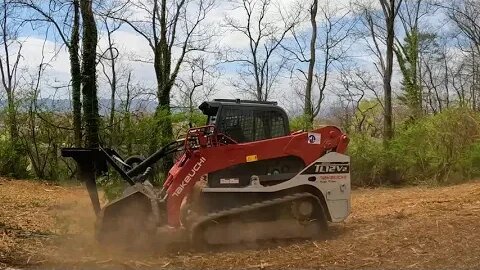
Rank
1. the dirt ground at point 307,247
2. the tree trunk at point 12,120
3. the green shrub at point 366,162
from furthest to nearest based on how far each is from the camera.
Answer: the tree trunk at point 12,120 < the green shrub at point 366,162 < the dirt ground at point 307,247

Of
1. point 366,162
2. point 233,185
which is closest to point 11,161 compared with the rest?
point 366,162

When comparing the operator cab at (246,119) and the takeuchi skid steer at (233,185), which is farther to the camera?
the operator cab at (246,119)

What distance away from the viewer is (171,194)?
7922mm

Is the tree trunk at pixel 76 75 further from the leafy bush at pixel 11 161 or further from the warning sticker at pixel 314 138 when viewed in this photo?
the warning sticker at pixel 314 138

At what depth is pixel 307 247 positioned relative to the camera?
772 cm

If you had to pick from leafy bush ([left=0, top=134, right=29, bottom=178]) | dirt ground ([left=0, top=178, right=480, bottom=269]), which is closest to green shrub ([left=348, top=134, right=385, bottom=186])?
dirt ground ([left=0, top=178, right=480, bottom=269])

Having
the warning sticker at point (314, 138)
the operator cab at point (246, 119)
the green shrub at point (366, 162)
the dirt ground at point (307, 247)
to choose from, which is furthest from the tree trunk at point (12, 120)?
the warning sticker at point (314, 138)

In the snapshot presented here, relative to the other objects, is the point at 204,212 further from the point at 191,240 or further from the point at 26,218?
the point at 26,218

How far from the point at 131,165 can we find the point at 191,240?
2288mm

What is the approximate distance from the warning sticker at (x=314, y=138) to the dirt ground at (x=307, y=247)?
1485 mm

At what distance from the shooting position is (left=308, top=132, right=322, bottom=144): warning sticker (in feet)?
27.8

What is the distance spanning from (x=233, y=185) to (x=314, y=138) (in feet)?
4.90

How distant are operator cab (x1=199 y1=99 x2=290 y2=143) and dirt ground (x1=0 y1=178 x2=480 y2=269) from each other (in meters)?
1.78

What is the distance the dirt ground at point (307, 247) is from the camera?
6723mm
